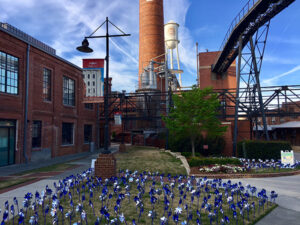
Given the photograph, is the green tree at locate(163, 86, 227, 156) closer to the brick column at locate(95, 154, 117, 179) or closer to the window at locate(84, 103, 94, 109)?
the brick column at locate(95, 154, 117, 179)


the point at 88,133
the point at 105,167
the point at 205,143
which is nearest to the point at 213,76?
the point at 205,143

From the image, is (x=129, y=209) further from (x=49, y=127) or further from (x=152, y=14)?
(x=152, y=14)

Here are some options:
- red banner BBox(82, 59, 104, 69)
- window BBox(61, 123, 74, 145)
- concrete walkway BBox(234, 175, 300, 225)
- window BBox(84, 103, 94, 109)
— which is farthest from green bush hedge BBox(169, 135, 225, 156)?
window BBox(84, 103, 94, 109)

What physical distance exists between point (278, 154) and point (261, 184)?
9.36 m

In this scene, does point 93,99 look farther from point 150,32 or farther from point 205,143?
point 150,32

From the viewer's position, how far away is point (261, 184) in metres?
10.4

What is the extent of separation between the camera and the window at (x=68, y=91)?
23484 mm

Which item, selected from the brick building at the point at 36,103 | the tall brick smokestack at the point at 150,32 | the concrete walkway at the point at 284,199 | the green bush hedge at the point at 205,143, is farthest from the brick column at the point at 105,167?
the tall brick smokestack at the point at 150,32

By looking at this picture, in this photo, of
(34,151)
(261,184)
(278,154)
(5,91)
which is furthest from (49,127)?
(278,154)

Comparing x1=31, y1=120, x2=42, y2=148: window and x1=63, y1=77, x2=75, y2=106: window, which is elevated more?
x1=63, y1=77, x2=75, y2=106: window

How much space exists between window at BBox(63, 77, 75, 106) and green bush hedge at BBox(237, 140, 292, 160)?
18.0 metres

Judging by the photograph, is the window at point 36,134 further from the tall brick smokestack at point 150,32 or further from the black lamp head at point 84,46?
the tall brick smokestack at point 150,32

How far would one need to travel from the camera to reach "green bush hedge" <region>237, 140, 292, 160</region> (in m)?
18.2

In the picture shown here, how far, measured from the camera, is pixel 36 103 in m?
18.5
